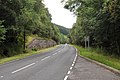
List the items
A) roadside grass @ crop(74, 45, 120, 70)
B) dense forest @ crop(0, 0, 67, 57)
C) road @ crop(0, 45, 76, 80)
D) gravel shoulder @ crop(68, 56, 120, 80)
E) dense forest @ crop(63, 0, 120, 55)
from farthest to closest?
dense forest @ crop(0, 0, 67, 57), dense forest @ crop(63, 0, 120, 55), roadside grass @ crop(74, 45, 120, 70), road @ crop(0, 45, 76, 80), gravel shoulder @ crop(68, 56, 120, 80)

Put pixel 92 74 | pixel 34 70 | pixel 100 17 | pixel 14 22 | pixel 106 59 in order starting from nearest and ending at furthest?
1. pixel 92 74
2. pixel 34 70
3. pixel 106 59
4. pixel 100 17
5. pixel 14 22

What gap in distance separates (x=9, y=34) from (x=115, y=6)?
27.7 meters

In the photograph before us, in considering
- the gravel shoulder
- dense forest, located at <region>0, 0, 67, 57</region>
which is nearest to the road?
the gravel shoulder

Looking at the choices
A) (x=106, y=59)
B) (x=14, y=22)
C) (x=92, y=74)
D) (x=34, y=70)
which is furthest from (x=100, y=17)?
(x=14, y=22)

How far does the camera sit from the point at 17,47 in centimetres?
5056

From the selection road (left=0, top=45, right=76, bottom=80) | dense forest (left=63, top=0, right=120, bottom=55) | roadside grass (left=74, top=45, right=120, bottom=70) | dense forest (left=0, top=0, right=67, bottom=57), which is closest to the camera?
road (left=0, top=45, right=76, bottom=80)

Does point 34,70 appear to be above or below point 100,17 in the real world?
below

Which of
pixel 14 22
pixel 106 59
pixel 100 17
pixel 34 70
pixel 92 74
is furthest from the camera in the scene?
pixel 14 22

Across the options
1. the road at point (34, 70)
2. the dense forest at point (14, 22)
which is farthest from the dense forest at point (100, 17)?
the dense forest at point (14, 22)

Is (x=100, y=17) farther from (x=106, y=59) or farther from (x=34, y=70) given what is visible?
(x=34, y=70)

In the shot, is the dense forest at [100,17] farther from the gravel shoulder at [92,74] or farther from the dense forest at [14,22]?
the dense forest at [14,22]

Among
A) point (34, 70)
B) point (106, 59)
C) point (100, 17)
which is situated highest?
point (100, 17)

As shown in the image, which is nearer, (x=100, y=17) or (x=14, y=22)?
(x=100, y=17)

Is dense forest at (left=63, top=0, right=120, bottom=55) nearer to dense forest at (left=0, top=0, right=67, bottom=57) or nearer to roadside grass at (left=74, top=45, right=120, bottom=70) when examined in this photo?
roadside grass at (left=74, top=45, right=120, bottom=70)
